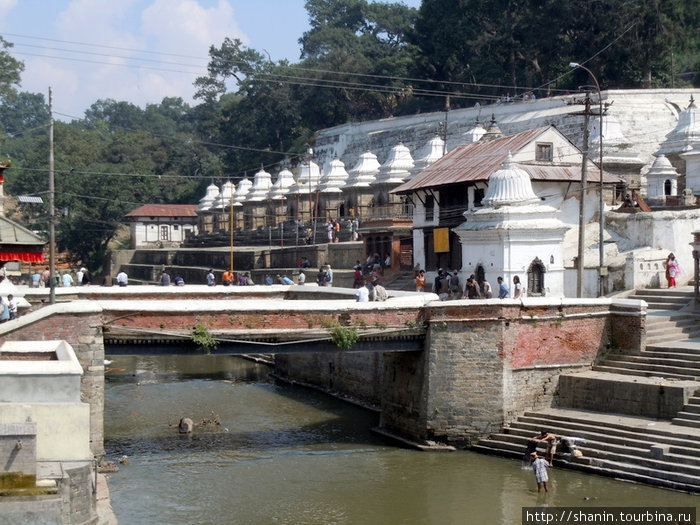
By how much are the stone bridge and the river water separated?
3.43 feet

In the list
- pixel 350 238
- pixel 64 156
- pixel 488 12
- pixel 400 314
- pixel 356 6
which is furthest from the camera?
pixel 356 6

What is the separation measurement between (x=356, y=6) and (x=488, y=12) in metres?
33.9

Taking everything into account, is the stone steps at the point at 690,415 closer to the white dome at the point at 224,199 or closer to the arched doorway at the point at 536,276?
the arched doorway at the point at 536,276

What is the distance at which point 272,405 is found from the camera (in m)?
27.1

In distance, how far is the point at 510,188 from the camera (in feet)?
93.1

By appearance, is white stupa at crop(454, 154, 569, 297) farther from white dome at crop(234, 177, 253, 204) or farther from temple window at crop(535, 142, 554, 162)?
white dome at crop(234, 177, 253, 204)

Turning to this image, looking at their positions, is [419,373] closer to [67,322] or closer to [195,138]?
[67,322]

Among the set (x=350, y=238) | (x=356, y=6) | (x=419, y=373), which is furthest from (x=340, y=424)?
(x=356, y=6)

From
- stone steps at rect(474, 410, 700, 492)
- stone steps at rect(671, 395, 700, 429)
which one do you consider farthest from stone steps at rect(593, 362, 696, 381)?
stone steps at rect(474, 410, 700, 492)

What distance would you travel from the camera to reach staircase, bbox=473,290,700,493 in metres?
18.3

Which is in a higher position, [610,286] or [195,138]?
[195,138]

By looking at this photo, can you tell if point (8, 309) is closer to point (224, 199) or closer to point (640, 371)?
point (640, 371)

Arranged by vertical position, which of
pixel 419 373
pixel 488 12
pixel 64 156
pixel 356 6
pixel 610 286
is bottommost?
pixel 419 373

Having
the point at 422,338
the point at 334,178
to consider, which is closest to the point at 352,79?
the point at 334,178
